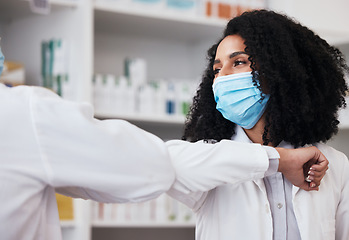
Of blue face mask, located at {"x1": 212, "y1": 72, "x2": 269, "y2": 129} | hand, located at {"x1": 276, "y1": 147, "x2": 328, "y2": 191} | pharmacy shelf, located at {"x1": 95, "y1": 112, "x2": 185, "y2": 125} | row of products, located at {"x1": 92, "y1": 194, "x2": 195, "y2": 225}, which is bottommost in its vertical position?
row of products, located at {"x1": 92, "y1": 194, "x2": 195, "y2": 225}

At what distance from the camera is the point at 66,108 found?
974 mm

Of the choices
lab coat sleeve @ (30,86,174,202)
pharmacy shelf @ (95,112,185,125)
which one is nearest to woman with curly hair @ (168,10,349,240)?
lab coat sleeve @ (30,86,174,202)

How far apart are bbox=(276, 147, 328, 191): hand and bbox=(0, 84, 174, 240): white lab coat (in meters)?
0.36

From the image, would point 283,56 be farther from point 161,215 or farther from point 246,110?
point 161,215

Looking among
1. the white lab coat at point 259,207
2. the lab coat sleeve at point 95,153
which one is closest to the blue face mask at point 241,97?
the white lab coat at point 259,207

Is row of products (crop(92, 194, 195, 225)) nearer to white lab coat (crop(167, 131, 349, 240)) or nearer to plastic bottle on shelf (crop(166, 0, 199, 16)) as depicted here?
plastic bottle on shelf (crop(166, 0, 199, 16))

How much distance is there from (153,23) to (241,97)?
1639mm

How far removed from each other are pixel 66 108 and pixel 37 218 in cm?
22

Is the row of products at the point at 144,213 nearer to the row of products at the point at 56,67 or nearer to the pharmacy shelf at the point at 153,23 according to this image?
the row of products at the point at 56,67

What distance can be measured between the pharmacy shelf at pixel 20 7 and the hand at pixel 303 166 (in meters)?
1.71

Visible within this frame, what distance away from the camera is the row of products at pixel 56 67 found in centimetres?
265

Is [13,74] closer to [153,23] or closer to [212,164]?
[153,23]

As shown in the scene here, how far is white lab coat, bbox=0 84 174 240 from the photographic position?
0.94 meters

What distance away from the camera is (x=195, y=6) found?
9.83 feet
